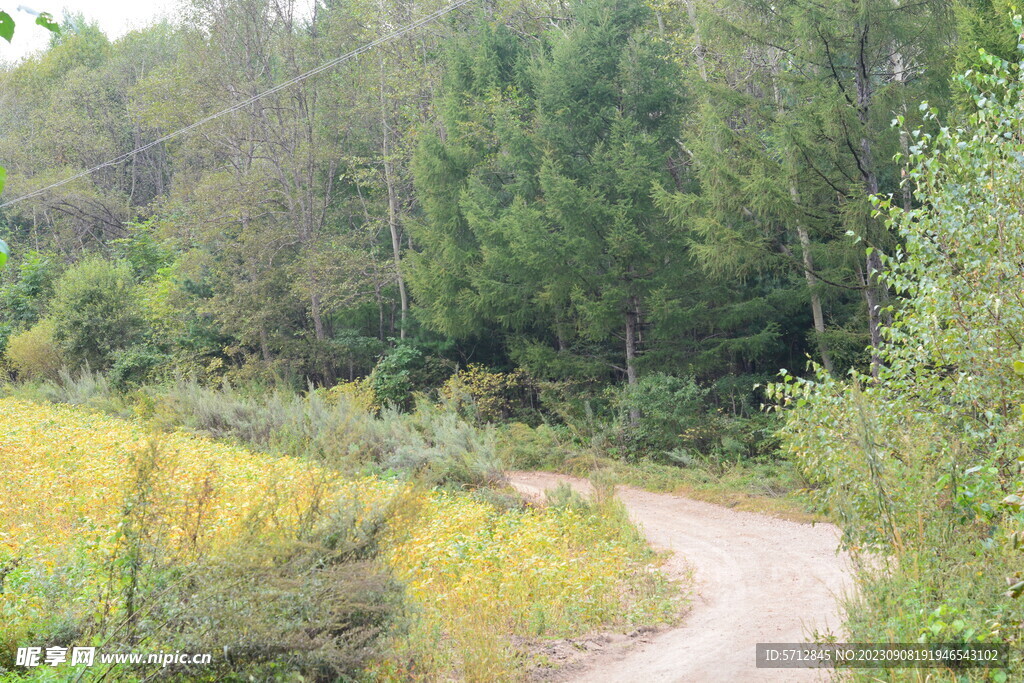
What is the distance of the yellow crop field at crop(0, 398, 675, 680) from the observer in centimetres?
556

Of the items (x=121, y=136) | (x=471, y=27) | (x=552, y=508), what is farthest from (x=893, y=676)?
(x=121, y=136)

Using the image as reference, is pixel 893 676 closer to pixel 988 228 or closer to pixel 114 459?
pixel 988 228

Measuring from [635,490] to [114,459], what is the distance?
28.8 feet

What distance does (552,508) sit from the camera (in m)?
11.7

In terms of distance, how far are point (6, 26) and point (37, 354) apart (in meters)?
29.9

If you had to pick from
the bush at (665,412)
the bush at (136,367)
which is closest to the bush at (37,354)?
the bush at (136,367)

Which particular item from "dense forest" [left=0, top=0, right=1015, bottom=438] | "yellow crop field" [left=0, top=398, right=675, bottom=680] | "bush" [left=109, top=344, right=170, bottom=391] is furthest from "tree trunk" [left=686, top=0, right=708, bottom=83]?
"bush" [left=109, top=344, right=170, bottom=391]

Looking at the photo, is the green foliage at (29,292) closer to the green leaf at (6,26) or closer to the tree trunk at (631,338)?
the tree trunk at (631,338)

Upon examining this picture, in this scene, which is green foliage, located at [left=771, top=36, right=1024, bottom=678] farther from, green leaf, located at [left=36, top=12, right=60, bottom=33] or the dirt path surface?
green leaf, located at [left=36, top=12, right=60, bottom=33]

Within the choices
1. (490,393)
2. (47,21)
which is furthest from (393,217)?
(47,21)

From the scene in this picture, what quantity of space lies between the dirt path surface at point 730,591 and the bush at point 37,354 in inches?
791

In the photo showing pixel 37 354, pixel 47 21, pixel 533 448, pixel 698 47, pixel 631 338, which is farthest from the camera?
pixel 37 354

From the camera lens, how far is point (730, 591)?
28.6 feet

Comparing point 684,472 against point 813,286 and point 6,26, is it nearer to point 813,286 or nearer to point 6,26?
point 813,286
